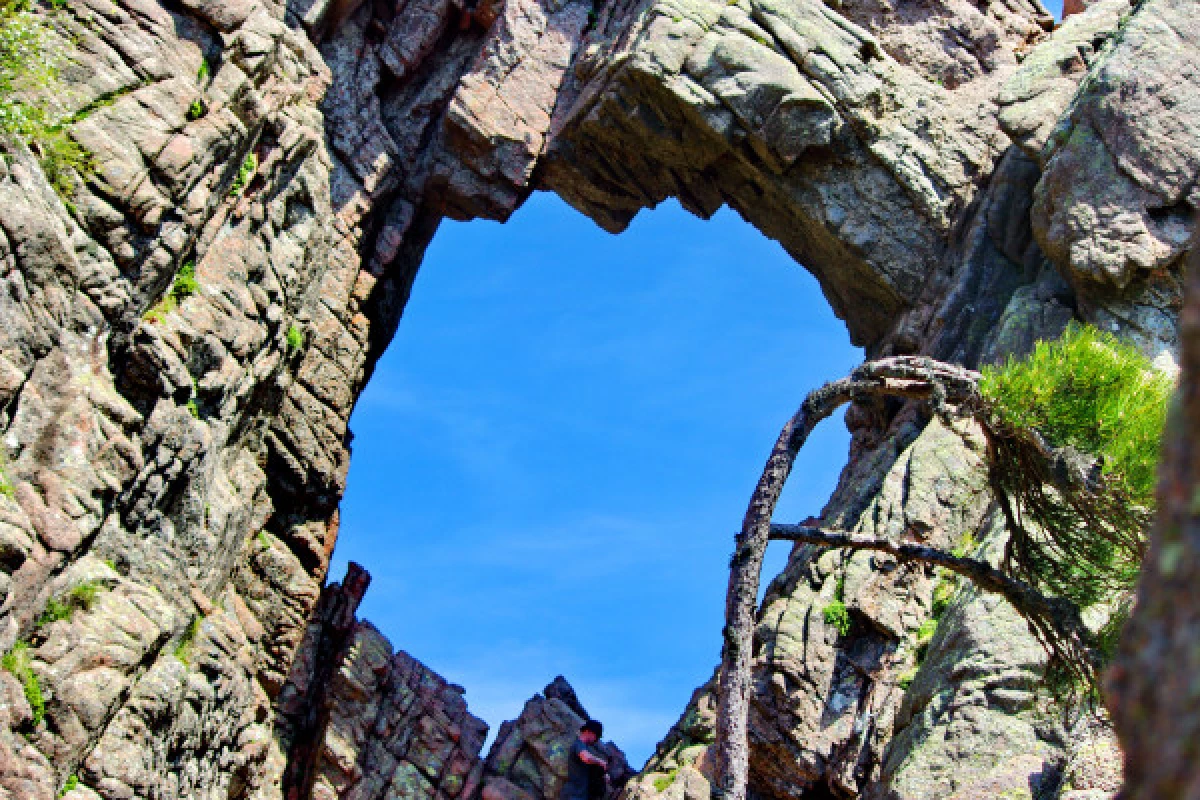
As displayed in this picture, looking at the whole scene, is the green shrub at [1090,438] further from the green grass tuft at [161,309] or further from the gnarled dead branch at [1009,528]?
the green grass tuft at [161,309]

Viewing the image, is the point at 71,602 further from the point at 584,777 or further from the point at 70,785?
the point at 584,777

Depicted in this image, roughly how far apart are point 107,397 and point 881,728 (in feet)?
44.7

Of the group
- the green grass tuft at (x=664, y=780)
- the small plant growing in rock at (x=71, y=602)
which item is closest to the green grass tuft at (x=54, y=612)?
the small plant growing in rock at (x=71, y=602)

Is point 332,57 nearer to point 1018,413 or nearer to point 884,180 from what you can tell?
point 884,180

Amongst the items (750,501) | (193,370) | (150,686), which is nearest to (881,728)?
(750,501)

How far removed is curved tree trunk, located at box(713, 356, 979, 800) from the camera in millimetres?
10359

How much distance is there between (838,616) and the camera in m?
20.2

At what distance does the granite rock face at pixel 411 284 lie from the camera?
49.9ft

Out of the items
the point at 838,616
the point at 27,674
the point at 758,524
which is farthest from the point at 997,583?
the point at 27,674

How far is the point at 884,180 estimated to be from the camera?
1019 inches

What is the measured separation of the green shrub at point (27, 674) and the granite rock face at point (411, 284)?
0.25 feet

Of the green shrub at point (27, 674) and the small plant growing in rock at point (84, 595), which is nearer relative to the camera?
the green shrub at point (27, 674)

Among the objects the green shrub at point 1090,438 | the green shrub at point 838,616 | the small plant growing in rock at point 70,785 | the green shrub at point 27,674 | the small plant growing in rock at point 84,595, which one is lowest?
the small plant growing in rock at point 70,785

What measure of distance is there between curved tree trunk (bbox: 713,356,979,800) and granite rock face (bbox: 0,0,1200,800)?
412 cm
